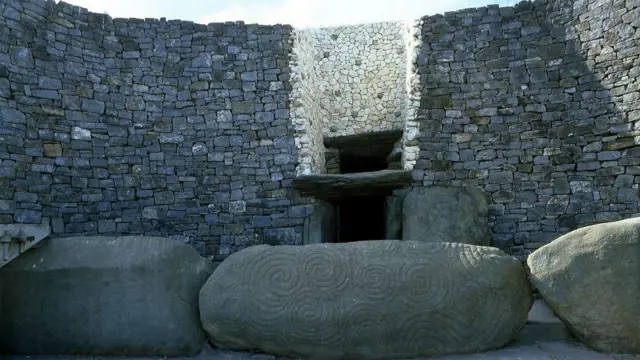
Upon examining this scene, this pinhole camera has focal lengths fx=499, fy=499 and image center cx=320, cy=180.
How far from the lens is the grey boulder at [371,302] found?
168 inches

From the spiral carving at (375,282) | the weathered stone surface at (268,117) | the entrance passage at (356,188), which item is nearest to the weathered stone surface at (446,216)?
the weathered stone surface at (268,117)

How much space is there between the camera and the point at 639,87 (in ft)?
23.6

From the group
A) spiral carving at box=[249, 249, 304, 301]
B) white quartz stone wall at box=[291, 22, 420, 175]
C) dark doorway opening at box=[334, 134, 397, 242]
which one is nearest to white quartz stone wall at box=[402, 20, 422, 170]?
white quartz stone wall at box=[291, 22, 420, 175]

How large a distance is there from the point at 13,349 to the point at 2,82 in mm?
4427

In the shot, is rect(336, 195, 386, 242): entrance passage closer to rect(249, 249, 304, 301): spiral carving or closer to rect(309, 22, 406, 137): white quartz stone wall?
rect(309, 22, 406, 137): white quartz stone wall

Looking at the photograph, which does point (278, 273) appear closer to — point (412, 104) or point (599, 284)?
point (599, 284)

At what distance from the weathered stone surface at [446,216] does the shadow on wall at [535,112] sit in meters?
0.26

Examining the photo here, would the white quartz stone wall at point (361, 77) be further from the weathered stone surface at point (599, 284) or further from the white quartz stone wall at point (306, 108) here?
the weathered stone surface at point (599, 284)

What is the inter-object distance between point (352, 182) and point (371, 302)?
386cm

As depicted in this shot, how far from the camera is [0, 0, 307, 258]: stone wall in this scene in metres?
7.65

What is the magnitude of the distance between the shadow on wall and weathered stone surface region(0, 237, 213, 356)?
15.7ft

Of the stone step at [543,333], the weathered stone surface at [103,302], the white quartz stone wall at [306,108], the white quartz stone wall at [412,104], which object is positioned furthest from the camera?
the white quartz stone wall at [306,108]

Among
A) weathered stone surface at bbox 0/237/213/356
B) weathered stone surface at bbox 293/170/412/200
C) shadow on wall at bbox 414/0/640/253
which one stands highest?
shadow on wall at bbox 414/0/640/253

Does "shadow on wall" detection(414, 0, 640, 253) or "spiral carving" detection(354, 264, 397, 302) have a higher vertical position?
"shadow on wall" detection(414, 0, 640, 253)
